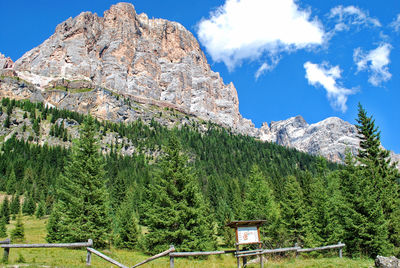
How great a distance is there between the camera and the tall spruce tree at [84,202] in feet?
70.0

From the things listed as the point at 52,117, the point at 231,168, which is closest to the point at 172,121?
the point at 52,117

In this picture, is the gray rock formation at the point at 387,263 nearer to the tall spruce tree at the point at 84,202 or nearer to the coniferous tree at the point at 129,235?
the tall spruce tree at the point at 84,202

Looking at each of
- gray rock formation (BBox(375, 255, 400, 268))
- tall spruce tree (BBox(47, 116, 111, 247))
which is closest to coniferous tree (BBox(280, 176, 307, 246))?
gray rock formation (BBox(375, 255, 400, 268))

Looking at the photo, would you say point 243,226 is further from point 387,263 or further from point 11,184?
point 11,184

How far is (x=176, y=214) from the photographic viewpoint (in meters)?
20.5

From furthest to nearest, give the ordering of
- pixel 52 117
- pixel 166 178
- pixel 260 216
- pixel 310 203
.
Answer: pixel 52 117
pixel 310 203
pixel 260 216
pixel 166 178

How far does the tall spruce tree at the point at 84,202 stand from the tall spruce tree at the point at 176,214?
13.0 feet

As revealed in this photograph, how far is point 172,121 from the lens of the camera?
18212cm

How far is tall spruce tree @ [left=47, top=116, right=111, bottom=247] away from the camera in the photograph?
21328 millimetres

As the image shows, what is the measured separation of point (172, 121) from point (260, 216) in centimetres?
15526

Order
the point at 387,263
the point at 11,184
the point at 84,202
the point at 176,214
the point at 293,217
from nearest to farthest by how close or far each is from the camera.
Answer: the point at 387,263 → the point at 176,214 → the point at 84,202 → the point at 293,217 → the point at 11,184

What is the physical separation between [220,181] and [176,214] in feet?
211

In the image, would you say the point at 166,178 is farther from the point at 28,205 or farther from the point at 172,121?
the point at 172,121

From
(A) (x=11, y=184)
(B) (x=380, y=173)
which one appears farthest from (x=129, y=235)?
(A) (x=11, y=184)
